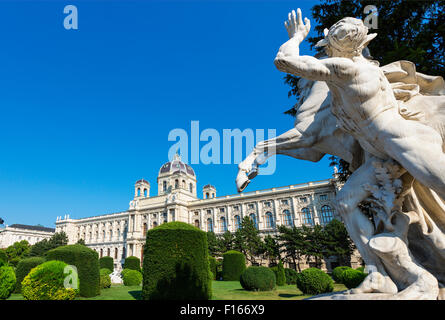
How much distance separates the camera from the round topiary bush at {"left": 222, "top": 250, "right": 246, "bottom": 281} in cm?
1862

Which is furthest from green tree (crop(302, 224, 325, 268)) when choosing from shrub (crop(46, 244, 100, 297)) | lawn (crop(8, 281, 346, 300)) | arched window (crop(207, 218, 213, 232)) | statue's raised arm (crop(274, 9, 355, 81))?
statue's raised arm (crop(274, 9, 355, 81))

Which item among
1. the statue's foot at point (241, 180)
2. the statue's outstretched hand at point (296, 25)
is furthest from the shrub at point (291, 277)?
the statue's outstretched hand at point (296, 25)

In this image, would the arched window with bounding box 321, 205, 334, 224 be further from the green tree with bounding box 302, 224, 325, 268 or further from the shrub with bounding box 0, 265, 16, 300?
the shrub with bounding box 0, 265, 16, 300

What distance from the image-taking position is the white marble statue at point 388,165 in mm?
1712

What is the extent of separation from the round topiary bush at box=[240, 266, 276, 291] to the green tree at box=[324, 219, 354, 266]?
13555mm

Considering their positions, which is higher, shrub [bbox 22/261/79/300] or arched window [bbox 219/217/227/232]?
arched window [bbox 219/217/227/232]

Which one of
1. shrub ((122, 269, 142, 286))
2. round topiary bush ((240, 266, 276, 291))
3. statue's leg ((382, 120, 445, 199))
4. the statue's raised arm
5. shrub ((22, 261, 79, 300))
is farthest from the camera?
shrub ((122, 269, 142, 286))

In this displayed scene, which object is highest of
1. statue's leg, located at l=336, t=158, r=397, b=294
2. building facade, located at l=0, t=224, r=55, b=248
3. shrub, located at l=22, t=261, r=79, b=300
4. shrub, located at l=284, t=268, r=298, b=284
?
building facade, located at l=0, t=224, r=55, b=248

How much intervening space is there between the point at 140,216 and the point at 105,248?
460 inches

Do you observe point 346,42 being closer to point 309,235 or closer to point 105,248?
point 309,235

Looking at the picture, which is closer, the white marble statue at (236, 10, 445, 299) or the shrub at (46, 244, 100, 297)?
the white marble statue at (236, 10, 445, 299)

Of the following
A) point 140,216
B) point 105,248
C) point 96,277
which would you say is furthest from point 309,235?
point 105,248

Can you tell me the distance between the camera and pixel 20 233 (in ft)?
213
